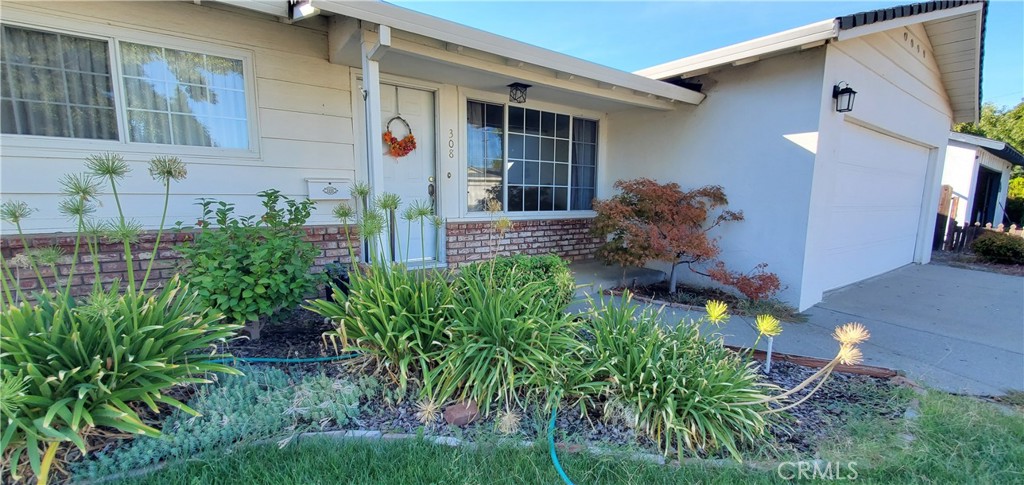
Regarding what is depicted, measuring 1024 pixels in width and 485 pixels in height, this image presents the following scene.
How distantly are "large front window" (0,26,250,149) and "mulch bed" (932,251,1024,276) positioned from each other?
12.3 metres

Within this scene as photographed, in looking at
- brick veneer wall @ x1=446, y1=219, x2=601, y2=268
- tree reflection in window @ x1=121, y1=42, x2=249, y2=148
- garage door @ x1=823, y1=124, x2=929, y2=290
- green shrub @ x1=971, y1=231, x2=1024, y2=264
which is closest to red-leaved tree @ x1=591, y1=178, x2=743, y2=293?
brick veneer wall @ x1=446, y1=219, x2=601, y2=268

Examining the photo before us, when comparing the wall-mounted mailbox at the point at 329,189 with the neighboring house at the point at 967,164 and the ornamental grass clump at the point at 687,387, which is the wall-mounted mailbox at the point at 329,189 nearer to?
the ornamental grass clump at the point at 687,387

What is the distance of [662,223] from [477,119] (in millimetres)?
2914

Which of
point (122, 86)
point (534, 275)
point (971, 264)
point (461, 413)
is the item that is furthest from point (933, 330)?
point (122, 86)

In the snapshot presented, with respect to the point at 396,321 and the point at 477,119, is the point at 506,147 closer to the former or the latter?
the point at 477,119

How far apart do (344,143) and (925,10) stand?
7.61 m

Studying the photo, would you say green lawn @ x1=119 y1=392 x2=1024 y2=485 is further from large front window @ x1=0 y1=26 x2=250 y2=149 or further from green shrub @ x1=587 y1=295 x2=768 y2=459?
large front window @ x1=0 y1=26 x2=250 y2=149

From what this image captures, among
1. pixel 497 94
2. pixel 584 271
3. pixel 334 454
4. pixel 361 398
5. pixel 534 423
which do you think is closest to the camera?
pixel 334 454

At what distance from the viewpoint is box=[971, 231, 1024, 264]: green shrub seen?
819 centimetres

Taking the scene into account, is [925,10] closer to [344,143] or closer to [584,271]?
[584,271]

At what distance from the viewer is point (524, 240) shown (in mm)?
6363

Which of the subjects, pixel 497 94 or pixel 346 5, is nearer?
pixel 346 5

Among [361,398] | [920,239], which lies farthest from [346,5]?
[920,239]

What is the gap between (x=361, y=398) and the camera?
2.51 m
